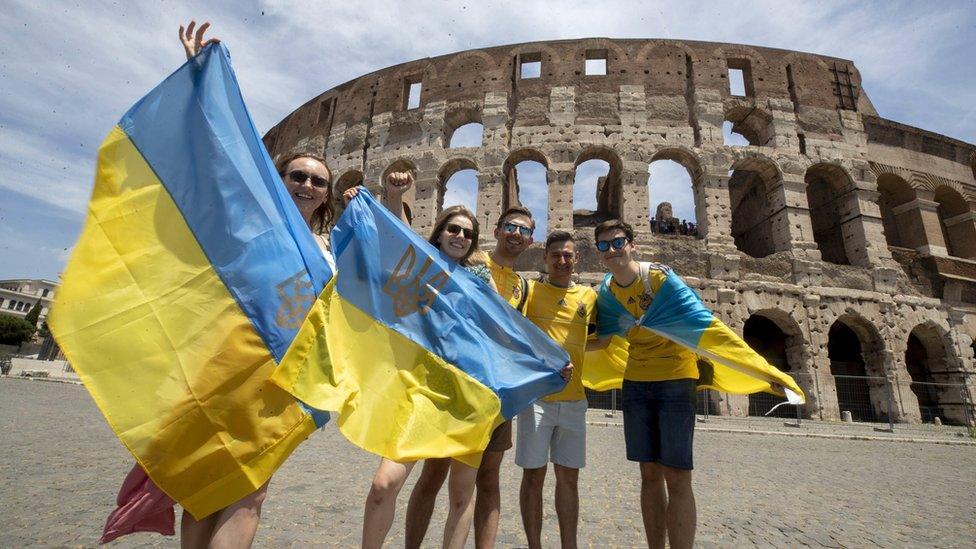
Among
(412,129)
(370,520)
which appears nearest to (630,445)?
(370,520)

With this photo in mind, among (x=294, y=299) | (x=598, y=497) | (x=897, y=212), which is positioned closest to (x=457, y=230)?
(x=294, y=299)

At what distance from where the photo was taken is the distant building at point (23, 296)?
59.1 meters

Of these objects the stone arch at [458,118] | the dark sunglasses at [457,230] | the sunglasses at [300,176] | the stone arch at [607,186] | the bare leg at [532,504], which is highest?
the stone arch at [458,118]

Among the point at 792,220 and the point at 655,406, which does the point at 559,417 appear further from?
the point at 792,220

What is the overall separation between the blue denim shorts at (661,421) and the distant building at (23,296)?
240 feet

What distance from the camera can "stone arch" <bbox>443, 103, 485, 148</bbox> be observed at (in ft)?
53.5

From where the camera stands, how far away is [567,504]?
8.81ft

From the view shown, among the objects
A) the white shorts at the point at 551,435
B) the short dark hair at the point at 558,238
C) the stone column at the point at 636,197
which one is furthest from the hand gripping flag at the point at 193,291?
the stone column at the point at 636,197

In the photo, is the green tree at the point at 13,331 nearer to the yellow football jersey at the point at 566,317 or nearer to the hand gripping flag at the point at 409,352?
the hand gripping flag at the point at 409,352

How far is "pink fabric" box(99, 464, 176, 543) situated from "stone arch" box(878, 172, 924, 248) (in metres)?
20.2

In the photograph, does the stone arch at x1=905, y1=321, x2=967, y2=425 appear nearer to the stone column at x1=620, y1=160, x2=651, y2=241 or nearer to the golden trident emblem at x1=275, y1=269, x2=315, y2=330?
the stone column at x1=620, y1=160, x2=651, y2=241

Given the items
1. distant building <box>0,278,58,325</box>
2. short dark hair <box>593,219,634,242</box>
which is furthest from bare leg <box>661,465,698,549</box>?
distant building <box>0,278,58,325</box>

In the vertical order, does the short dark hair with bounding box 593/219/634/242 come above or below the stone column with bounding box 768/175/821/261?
below

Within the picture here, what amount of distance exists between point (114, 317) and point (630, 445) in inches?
109
